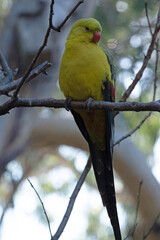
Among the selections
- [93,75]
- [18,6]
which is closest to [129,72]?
[18,6]

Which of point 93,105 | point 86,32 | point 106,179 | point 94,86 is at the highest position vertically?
point 86,32

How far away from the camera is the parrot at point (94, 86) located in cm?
269

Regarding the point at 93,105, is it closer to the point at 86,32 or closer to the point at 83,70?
the point at 83,70

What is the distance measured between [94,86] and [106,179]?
68 cm

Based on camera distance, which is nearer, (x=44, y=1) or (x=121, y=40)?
(x=44, y=1)

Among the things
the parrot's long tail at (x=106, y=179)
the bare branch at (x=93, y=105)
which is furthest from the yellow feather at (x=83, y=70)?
the bare branch at (x=93, y=105)

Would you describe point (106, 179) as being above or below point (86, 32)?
below

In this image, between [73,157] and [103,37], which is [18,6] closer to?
[103,37]

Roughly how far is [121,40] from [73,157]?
275cm

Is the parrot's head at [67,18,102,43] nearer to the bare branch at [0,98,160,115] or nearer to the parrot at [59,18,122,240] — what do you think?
the parrot at [59,18,122,240]

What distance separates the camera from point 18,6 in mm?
5652

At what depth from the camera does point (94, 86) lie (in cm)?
272

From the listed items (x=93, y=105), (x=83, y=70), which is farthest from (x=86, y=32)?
(x=93, y=105)

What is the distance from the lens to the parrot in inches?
106
